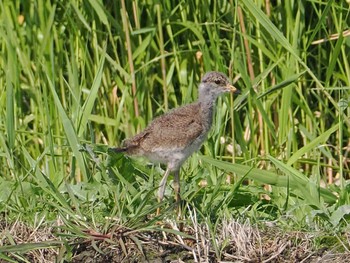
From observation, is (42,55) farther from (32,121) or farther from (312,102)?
(312,102)

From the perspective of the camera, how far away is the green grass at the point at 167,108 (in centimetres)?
533

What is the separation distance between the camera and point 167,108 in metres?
6.72

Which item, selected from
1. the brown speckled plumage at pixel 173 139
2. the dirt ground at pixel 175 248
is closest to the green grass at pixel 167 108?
the dirt ground at pixel 175 248

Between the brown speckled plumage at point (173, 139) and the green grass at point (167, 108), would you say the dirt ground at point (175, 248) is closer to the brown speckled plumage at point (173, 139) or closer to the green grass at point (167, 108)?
the green grass at point (167, 108)


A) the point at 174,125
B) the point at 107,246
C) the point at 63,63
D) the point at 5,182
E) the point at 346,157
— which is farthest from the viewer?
the point at 63,63

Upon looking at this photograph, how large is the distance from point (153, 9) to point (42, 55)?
83 centimetres

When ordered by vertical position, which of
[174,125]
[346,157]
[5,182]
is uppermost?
[174,125]

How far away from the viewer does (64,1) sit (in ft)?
24.2

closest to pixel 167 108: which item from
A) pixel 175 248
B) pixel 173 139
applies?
pixel 173 139

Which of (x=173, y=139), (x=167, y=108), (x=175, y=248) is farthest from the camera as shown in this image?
(x=167, y=108)

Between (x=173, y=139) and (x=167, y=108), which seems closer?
(x=173, y=139)

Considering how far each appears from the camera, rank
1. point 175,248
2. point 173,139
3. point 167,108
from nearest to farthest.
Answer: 1. point 175,248
2. point 173,139
3. point 167,108

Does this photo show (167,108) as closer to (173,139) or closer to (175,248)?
(173,139)

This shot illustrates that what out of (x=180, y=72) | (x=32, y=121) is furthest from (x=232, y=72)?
(x=32, y=121)
